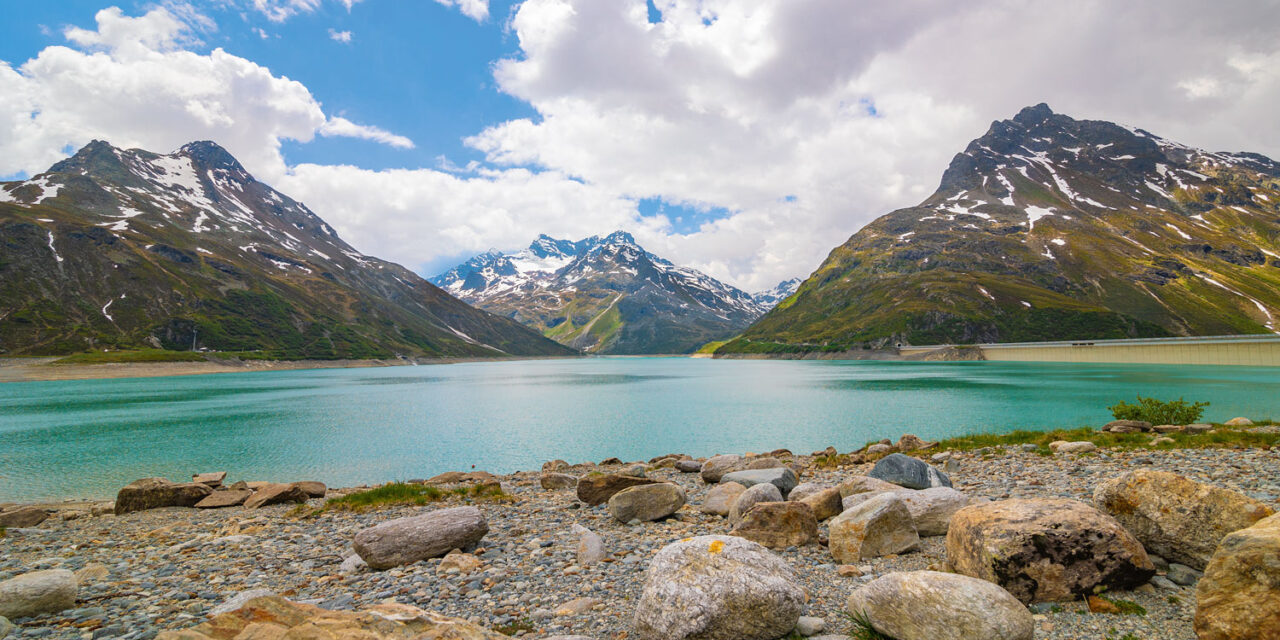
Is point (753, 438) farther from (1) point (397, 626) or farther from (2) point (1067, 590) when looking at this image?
(1) point (397, 626)

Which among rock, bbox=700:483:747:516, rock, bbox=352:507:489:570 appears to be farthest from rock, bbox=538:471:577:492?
rock, bbox=352:507:489:570

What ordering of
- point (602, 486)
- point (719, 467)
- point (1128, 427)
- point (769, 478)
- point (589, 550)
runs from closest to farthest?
point (589, 550) → point (769, 478) → point (602, 486) → point (719, 467) → point (1128, 427)

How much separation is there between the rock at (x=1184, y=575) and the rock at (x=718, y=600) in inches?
267

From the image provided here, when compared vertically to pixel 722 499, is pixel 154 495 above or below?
below

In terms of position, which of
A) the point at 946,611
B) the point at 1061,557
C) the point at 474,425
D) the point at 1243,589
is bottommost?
the point at 474,425

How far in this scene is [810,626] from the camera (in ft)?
28.5

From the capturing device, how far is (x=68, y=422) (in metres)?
64.4

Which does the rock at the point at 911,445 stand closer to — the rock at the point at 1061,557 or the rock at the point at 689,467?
the rock at the point at 689,467

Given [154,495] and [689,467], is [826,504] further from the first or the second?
[154,495]

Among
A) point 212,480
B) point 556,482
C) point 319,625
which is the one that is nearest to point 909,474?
point 556,482

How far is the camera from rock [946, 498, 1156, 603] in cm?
898

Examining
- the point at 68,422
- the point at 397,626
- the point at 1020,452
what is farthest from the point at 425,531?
the point at 68,422

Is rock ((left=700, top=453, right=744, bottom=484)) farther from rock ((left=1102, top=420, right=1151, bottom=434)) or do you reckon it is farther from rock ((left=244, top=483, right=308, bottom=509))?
rock ((left=1102, top=420, right=1151, bottom=434))

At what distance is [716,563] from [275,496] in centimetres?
2180
